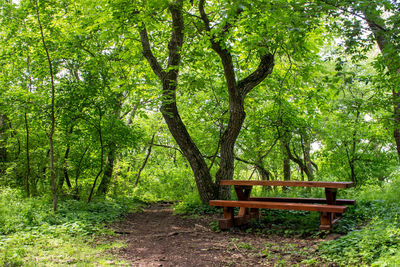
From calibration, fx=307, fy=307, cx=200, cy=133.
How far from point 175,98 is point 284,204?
468 centimetres

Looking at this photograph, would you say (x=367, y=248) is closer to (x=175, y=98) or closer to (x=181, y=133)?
(x=181, y=133)

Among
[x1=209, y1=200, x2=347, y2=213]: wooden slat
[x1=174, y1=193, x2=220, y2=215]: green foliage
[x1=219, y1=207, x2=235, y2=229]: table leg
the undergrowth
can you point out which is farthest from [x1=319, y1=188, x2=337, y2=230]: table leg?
the undergrowth

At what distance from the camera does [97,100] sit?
25.2 ft

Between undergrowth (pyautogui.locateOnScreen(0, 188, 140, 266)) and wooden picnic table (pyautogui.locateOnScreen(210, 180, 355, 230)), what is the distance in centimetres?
221

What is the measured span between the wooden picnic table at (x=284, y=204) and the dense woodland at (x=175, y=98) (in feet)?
1.44

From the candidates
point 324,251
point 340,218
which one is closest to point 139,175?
point 340,218

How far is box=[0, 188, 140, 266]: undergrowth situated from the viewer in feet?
12.7

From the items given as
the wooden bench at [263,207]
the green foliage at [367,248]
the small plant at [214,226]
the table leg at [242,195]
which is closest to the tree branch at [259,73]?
the table leg at [242,195]

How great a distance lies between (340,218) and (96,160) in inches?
260

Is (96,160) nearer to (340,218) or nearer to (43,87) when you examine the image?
(43,87)

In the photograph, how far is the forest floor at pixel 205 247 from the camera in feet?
13.8

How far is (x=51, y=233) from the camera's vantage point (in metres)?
5.10

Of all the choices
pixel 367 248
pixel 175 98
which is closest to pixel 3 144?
pixel 175 98

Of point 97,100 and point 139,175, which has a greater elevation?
point 97,100
